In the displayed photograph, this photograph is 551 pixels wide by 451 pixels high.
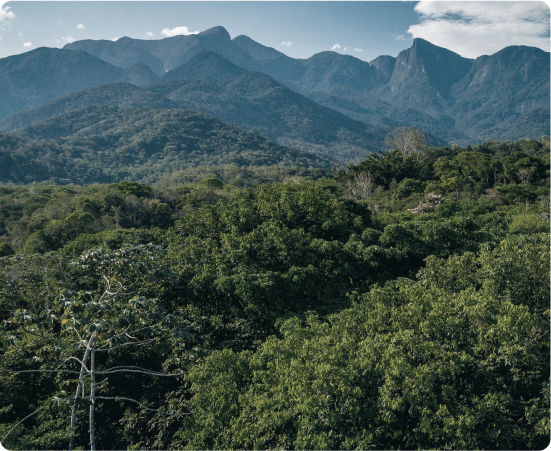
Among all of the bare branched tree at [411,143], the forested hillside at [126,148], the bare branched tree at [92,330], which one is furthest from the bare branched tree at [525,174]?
the forested hillside at [126,148]

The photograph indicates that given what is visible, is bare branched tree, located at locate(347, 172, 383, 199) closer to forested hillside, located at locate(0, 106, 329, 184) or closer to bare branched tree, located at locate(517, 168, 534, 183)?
bare branched tree, located at locate(517, 168, 534, 183)

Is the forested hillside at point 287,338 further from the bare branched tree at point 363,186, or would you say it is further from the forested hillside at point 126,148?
the forested hillside at point 126,148

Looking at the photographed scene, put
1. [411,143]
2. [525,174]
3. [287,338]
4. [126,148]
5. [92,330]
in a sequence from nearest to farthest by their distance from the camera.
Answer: [92,330]
[287,338]
[525,174]
[411,143]
[126,148]

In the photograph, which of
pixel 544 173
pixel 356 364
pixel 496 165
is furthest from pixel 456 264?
→ pixel 544 173

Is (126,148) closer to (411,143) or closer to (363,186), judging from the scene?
(411,143)

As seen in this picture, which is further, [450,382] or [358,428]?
[450,382]

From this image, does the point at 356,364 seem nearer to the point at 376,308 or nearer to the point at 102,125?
the point at 376,308

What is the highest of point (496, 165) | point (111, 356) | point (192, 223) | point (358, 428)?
point (496, 165)

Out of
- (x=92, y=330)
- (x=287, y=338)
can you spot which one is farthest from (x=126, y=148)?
(x=287, y=338)
